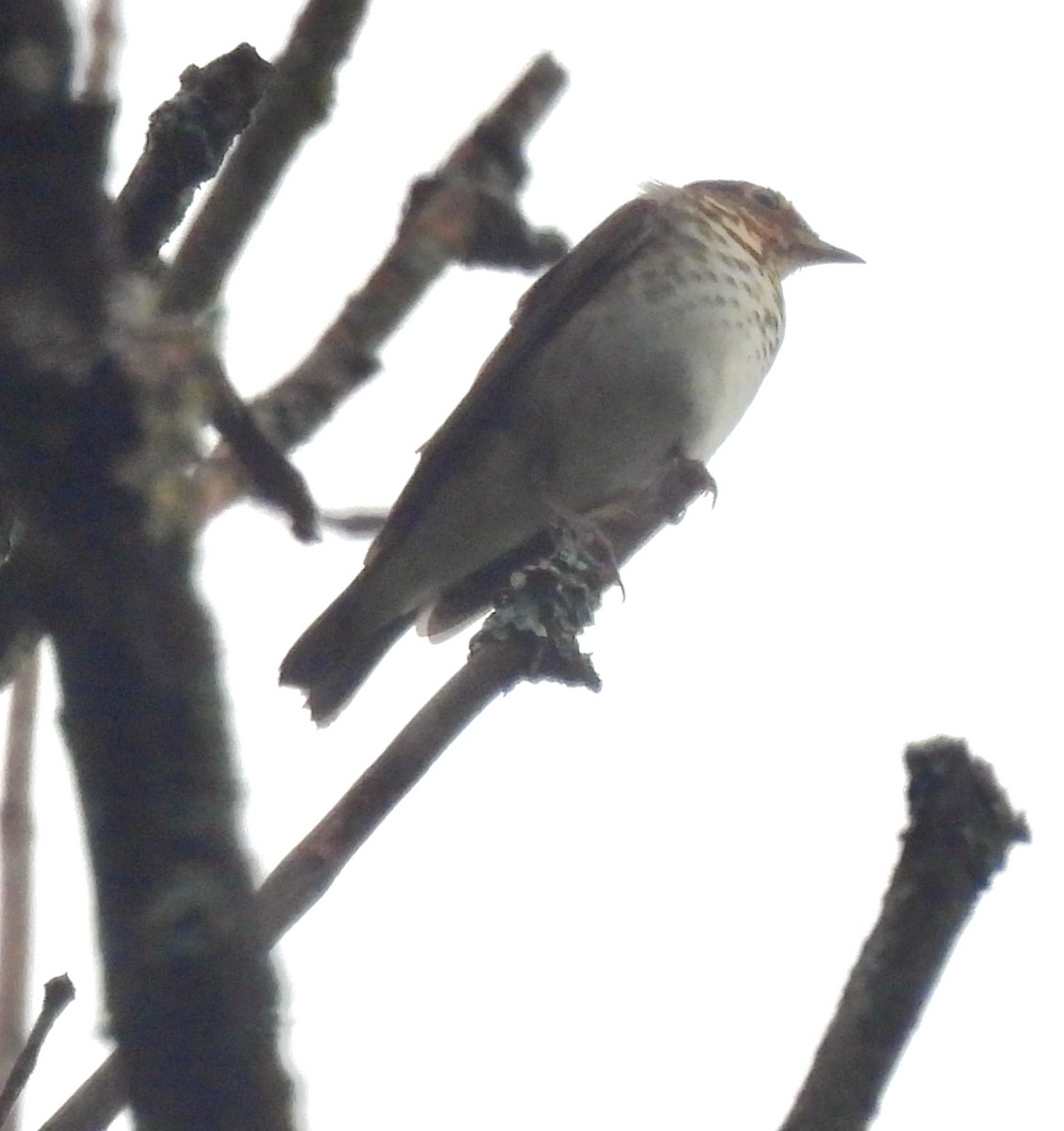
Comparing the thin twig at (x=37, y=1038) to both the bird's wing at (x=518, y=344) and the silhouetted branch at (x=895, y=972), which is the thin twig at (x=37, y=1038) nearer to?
the silhouetted branch at (x=895, y=972)

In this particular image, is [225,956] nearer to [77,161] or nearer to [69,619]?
[69,619]

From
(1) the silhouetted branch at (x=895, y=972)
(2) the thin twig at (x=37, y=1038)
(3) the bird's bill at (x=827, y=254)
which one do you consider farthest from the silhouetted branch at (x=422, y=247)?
(3) the bird's bill at (x=827, y=254)

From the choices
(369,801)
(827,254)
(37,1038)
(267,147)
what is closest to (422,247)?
(267,147)

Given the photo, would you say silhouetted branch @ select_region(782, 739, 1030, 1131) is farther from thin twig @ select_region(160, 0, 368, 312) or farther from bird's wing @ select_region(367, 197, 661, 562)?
bird's wing @ select_region(367, 197, 661, 562)

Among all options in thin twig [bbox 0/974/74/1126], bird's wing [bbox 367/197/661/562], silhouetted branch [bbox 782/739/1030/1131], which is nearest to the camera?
silhouetted branch [bbox 782/739/1030/1131]

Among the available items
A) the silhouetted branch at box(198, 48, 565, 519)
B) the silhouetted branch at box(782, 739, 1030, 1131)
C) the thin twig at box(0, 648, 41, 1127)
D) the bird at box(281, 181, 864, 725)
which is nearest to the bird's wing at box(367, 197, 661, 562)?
the bird at box(281, 181, 864, 725)

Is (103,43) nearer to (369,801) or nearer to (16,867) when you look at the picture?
(369,801)

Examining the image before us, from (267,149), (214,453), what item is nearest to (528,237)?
(267,149)
